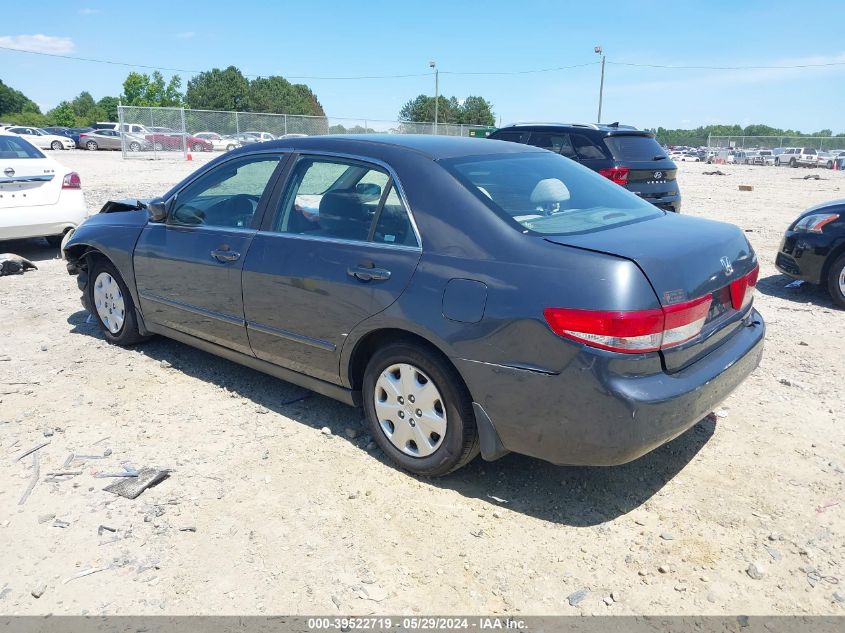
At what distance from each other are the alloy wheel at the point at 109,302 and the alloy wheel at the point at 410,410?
9.18 feet

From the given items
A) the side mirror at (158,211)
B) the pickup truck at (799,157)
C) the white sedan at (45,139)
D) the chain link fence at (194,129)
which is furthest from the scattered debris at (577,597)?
the pickup truck at (799,157)

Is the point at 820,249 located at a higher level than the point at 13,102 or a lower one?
lower

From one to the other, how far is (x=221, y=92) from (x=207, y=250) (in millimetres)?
81040

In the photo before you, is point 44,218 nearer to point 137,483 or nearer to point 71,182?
point 71,182

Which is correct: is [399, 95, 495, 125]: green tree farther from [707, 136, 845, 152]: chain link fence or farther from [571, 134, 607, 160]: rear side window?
[571, 134, 607, 160]: rear side window

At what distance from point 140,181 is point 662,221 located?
723 inches

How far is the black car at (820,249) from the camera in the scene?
6.66 metres

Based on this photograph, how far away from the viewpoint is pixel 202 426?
4.05 m

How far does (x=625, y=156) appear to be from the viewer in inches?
356

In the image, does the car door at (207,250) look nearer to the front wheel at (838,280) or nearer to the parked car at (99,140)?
Result: the front wheel at (838,280)

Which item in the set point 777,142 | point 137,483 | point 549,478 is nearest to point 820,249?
point 549,478

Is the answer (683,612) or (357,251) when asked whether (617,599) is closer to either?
(683,612)

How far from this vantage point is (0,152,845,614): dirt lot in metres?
2.66

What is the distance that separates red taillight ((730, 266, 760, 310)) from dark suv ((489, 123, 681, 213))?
5457 millimetres
